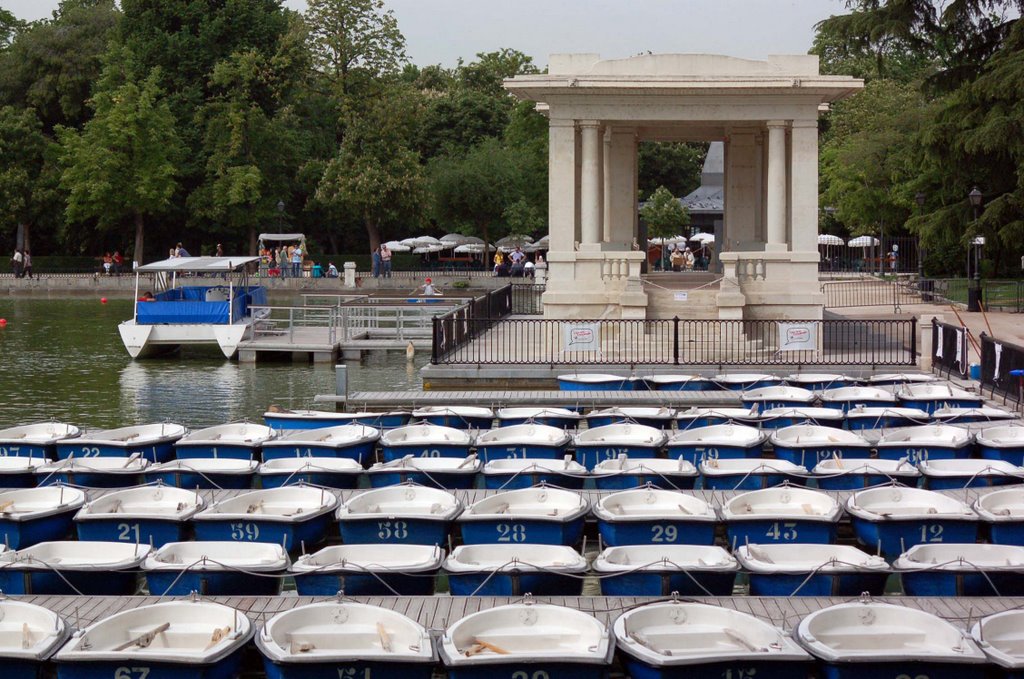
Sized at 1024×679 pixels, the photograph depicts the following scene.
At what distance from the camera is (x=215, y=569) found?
11.9m

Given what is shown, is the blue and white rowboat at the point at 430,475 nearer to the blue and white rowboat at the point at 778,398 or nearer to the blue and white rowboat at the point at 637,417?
the blue and white rowboat at the point at 637,417

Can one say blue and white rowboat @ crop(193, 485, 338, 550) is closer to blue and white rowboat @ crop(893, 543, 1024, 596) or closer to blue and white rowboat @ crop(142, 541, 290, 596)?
blue and white rowboat @ crop(142, 541, 290, 596)

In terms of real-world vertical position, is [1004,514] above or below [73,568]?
above

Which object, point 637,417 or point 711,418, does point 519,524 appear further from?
point 711,418

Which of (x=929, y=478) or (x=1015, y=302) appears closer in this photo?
(x=929, y=478)

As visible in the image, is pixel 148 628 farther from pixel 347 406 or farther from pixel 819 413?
pixel 347 406

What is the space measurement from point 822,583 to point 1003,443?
719cm

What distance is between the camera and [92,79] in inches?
3113

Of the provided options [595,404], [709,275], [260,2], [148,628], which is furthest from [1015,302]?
[260,2]

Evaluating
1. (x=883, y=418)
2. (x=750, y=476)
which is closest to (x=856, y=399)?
(x=883, y=418)

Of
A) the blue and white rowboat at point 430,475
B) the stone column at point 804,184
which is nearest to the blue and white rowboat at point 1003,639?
the blue and white rowboat at point 430,475

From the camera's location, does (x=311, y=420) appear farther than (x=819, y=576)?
Yes

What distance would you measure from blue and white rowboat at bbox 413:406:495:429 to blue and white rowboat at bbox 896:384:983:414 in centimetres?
729

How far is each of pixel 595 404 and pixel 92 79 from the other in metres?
64.3
